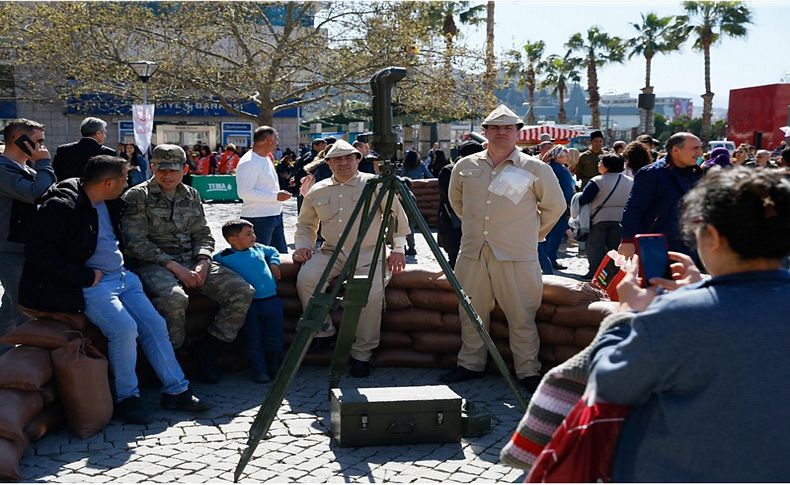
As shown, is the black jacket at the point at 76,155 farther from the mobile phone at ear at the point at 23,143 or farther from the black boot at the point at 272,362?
the black boot at the point at 272,362

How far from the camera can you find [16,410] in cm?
409

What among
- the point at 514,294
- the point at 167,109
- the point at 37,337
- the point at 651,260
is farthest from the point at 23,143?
the point at 167,109

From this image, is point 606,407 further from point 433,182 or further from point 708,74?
point 708,74

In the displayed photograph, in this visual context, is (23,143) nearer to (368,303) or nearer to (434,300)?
(368,303)

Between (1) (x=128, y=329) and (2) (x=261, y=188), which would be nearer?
(1) (x=128, y=329)

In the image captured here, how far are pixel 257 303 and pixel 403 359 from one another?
43.0 inches

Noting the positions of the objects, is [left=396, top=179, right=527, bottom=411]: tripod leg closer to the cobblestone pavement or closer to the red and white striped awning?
the cobblestone pavement

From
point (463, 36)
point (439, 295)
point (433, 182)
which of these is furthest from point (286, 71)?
point (439, 295)

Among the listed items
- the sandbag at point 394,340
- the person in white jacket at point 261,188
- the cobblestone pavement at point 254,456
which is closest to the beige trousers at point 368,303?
the sandbag at point 394,340

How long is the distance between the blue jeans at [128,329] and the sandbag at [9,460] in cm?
85

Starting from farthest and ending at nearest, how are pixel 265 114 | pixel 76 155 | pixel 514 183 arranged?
1. pixel 265 114
2. pixel 76 155
3. pixel 514 183

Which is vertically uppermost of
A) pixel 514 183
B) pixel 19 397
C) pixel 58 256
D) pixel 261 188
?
pixel 514 183

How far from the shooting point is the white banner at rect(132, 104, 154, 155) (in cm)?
1662

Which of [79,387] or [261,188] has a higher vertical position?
[261,188]
